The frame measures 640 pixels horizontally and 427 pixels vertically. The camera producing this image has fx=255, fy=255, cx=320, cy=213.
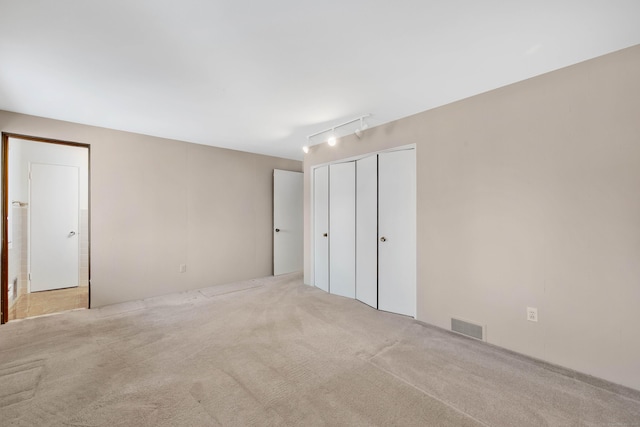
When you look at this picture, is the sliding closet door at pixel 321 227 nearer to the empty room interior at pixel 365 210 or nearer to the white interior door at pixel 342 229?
the white interior door at pixel 342 229

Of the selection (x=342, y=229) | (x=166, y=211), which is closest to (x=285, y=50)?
(x=342, y=229)

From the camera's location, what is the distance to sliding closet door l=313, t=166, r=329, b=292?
13.6ft

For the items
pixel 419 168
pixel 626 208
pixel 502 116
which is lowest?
pixel 626 208

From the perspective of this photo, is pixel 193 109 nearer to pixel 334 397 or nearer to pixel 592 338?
pixel 334 397

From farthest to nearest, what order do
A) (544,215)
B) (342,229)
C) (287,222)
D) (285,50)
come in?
(287,222)
(342,229)
(544,215)
(285,50)

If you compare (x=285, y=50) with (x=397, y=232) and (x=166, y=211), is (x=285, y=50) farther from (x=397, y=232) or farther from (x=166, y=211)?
(x=166, y=211)

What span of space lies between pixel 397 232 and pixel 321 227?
1436 millimetres

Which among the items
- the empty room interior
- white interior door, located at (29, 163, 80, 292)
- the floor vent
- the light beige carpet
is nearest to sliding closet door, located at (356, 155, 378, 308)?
the empty room interior

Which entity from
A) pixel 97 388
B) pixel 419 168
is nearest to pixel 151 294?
pixel 97 388

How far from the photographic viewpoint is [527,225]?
220cm

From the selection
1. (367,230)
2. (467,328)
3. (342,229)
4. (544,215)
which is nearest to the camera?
(544,215)

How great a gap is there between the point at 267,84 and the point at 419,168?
1.85 meters

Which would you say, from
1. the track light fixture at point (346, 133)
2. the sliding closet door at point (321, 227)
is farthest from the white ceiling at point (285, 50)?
the sliding closet door at point (321, 227)

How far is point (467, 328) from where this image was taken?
8.29 feet
